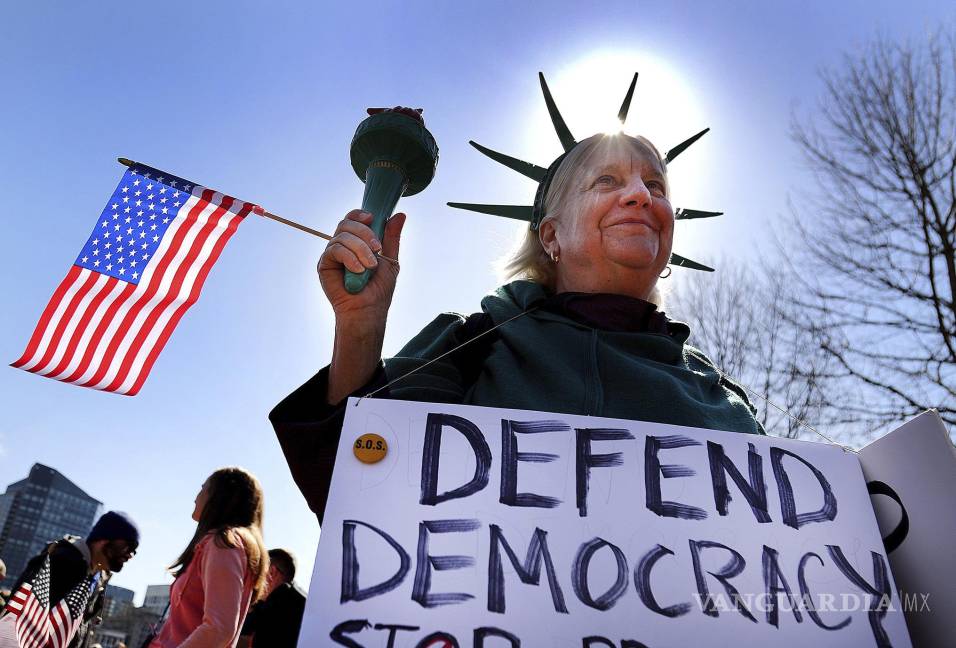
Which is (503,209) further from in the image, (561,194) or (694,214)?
(694,214)

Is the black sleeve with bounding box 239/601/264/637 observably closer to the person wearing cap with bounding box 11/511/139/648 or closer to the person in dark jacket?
the person in dark jacket

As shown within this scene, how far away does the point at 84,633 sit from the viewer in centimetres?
441

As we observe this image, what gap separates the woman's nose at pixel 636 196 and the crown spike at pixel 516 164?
2.40ft

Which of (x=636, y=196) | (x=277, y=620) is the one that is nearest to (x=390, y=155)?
(x=636, y=196)

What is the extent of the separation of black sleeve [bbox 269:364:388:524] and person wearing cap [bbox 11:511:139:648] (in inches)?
125

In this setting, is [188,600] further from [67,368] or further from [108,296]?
[108,296]

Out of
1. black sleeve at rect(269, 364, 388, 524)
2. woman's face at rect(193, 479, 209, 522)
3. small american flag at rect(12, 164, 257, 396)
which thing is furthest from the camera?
woman's face at rect(193, 479, 209, 522)

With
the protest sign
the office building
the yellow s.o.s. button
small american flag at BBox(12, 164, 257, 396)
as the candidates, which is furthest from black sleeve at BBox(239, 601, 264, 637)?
the office building

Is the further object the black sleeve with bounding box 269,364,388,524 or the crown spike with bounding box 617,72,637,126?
the crown spike with bounding box 617,72,637,126

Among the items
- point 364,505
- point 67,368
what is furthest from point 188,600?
point 364,505

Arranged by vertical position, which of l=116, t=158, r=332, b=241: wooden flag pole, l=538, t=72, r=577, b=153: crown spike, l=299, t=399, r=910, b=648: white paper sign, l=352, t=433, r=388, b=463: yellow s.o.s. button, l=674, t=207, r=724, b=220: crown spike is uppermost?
l=538, t=72, r=577, b=153: crown spike

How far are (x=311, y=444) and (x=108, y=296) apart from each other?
1273 mm

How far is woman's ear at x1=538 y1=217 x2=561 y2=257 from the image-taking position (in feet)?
6.48

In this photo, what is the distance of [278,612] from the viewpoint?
427 centimetres
